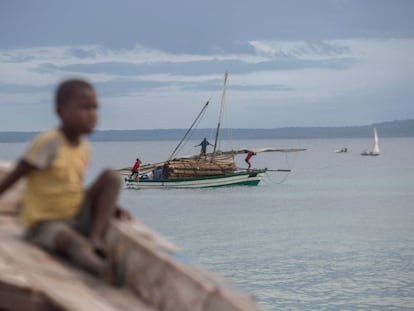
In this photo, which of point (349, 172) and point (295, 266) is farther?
point (349, 172)

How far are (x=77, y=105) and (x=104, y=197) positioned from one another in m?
0.40

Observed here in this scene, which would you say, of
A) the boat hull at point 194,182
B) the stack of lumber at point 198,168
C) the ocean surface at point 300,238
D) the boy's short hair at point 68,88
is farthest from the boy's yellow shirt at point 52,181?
the boat hull at point 194,182

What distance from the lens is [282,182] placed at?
8956cm

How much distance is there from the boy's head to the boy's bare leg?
21cm

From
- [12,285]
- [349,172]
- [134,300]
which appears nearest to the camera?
[12,285]

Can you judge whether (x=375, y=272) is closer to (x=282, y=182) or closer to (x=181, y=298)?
(x=181, y=298)

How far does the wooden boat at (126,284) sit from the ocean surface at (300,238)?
7905mm

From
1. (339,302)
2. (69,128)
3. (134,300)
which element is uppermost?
(69,128)

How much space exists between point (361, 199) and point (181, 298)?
65.8 meters

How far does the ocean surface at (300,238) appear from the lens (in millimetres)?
29516

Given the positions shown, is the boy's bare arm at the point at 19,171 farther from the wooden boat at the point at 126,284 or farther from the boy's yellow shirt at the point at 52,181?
the wooden boat at the point at 126,284

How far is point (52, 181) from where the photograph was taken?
3.73m

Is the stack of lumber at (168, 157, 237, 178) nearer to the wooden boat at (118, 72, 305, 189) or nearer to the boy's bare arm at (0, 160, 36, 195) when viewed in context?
the wooden boat at (118, 72, 305, 189)

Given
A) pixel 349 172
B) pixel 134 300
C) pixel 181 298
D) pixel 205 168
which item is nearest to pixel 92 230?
pixel 134 300
